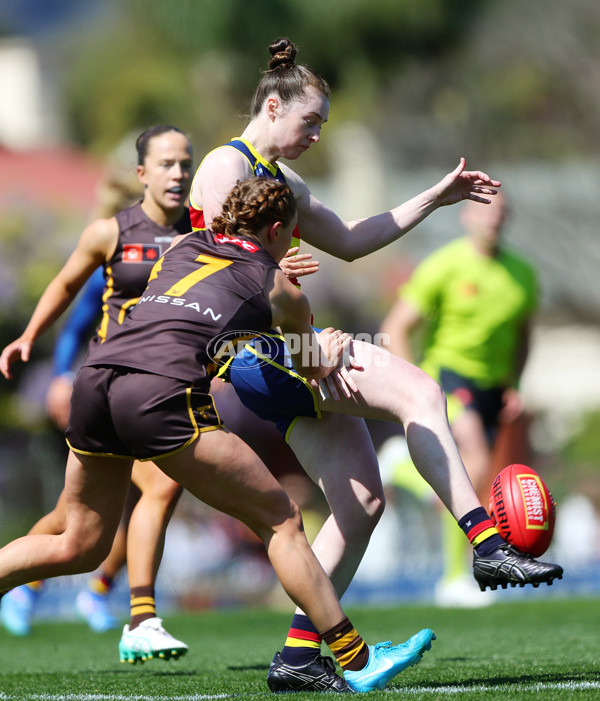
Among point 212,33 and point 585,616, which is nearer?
point 585,616

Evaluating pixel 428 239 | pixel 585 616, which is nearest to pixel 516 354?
pixel 585 616

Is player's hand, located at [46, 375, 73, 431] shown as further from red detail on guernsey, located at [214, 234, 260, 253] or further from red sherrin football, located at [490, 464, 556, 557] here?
red sherrin football, located at [490, 464, 556, 557]

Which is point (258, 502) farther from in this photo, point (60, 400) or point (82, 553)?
point (60, 400)

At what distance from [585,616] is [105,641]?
2805mm

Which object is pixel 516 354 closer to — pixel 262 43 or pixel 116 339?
pixel 116 339

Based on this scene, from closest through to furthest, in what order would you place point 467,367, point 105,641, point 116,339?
point 116,339
point 105,641
point 467,367

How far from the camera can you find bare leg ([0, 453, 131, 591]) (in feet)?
13.3

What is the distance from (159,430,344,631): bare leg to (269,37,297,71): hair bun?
1585 mm

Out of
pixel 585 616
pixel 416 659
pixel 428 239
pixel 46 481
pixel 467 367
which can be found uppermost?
pixel 428 239

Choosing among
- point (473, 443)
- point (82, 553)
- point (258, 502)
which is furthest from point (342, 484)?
point (473, 443)

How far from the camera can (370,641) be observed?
249 inches

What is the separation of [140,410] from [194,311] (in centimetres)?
35

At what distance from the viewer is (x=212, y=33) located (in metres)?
34.6

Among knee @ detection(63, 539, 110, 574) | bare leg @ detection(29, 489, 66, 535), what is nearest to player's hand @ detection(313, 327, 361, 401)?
knee @ detection(63, 539, 110, 574)
